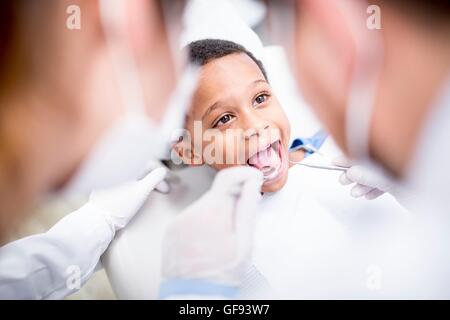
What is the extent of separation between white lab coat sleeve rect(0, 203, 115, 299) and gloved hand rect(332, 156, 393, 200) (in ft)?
1.94

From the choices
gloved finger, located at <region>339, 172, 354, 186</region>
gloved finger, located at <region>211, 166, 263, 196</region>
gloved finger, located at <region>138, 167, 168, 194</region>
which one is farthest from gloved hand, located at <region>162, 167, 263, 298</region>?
gloved finger, located at <region>339, 172, 354, 186</region>

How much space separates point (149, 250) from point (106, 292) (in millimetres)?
148

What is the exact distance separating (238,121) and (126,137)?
28cm

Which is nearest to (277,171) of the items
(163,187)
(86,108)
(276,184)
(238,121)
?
(276,184)

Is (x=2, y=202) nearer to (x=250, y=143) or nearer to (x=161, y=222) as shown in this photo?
(x=161, y=222)

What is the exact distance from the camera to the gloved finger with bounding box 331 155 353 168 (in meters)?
1.31

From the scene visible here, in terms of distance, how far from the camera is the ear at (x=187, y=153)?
129cm

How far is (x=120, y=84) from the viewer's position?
1.31 meters

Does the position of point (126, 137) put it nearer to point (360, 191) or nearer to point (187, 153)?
point (187, 153)

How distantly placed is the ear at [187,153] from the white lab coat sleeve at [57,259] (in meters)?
0.24

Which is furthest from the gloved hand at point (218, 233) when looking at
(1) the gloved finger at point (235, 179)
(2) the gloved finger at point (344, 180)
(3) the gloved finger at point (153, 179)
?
(2) the gloved finger at point (344, 180)

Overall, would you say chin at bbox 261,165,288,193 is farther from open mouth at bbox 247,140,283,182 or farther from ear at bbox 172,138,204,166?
ear at bbox 172,138,204,166

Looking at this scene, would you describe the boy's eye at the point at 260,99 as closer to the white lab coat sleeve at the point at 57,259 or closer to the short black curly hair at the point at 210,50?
the short black curly hair at the point at 210,50
